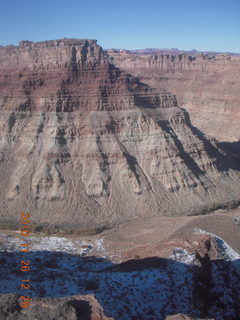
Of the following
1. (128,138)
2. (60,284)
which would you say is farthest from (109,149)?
(60,284)

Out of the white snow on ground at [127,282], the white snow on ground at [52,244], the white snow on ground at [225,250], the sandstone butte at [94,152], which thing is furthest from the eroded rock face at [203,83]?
the white snow on ground at [127,282]

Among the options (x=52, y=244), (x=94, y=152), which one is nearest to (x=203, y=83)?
(x=94, y=152)

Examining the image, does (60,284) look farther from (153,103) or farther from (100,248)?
(153,103)

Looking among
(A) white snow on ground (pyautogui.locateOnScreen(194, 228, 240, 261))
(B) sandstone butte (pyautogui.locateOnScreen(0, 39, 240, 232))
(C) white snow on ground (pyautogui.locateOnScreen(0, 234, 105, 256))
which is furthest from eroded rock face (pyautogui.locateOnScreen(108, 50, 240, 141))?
(C) white snow on ground (pyautogui.locateOnScreen(0, 234, 105, 256))

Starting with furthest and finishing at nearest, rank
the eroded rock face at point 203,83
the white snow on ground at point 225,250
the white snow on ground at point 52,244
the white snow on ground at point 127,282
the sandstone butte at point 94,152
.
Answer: the eroded rock face at point 203,83
the sandstone butte at point 94,152
the white snow on ground at point 52,244
the white snow on ground at point 225,250
the white snow on ground at point 127,282

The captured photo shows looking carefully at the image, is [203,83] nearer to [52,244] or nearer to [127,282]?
[52,244]

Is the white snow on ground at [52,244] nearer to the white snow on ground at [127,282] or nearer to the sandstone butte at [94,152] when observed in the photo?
the white snow on ground at [127,282]

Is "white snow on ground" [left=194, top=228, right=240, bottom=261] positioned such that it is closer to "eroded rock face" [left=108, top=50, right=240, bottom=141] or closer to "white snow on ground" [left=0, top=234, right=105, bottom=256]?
"white snow on ground" [left=0, top=234, right=105, bottom=256]

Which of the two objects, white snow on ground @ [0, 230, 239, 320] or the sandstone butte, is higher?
the sandstone butte
